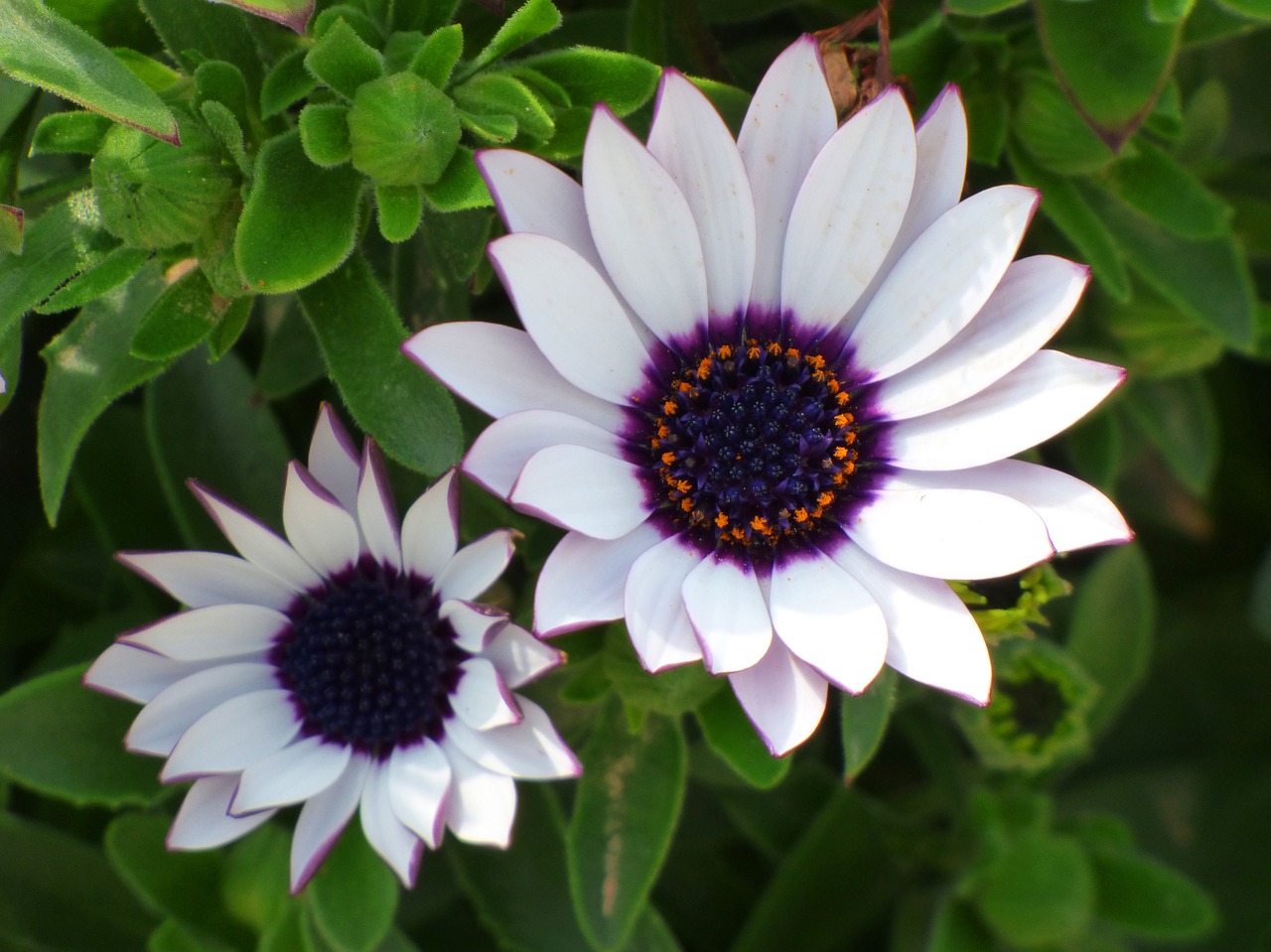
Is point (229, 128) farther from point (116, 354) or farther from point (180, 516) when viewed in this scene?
point (180, 516)

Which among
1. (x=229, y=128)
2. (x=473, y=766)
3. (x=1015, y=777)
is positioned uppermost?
(x=229, y=128)

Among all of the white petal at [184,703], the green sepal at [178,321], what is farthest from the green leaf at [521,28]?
the white petal at [184,703]

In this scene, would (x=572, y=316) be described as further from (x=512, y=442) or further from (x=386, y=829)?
(x=386, y=829)

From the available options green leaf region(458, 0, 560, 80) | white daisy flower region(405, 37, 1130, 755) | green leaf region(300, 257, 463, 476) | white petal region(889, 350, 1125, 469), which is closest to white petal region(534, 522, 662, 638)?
white daisy flower region(405, 37, 1130, 755)

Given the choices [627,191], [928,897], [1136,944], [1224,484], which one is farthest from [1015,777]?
[627,191]

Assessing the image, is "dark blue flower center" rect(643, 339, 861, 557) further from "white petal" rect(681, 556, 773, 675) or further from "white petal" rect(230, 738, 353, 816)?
"white petal" rect(230, 738, 353, 816)
